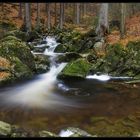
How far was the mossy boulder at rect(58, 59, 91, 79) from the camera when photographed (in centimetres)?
1413

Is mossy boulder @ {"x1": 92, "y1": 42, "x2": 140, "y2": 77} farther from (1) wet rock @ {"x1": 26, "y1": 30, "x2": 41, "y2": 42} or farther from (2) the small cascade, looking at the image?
(1) wet rock @ {"x1": 26, "y1": 30, "x2": 41, "y2": 42}

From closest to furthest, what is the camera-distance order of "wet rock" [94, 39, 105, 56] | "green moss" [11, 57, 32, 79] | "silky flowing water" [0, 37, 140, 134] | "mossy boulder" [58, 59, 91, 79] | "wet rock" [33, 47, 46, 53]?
"silky flowing water" [0, 37, 140, 134] → "mossy boulder" [58, 59, 91, 79] → "green moss" [11, 57, 32, 79] → "wet rock" [94, 39, 105, 56] → "wet rock" [33, 47, 46, 53]

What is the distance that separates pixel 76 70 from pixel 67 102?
4136 mm

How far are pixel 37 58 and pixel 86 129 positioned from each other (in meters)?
9.49

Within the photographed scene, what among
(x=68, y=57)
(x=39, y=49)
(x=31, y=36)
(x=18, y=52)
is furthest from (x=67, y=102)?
(x=31, y=36)

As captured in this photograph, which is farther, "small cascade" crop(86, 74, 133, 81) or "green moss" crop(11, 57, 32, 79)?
"green moss" crop(11, 57, 32, 79)

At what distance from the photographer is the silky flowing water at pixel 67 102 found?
332 inches

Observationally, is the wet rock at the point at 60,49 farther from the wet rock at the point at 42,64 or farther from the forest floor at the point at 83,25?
the forest floor at the point at 83,25

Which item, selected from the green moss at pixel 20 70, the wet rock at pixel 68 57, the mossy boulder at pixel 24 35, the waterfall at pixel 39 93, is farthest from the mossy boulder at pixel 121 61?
the mossy boulder at pixel 24 35

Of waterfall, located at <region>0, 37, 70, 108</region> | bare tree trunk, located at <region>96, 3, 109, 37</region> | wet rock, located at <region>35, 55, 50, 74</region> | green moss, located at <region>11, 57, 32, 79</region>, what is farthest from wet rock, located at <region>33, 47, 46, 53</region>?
green moss, located at <region>11, 57, 32, 79</region>

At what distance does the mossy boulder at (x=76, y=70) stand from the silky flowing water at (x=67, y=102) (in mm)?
394

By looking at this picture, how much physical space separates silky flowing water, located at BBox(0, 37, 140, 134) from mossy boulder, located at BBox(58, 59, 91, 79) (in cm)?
39

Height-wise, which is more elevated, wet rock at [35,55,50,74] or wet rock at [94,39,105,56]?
wet rock at [94,39,105,56]

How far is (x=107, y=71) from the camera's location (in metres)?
14.6
